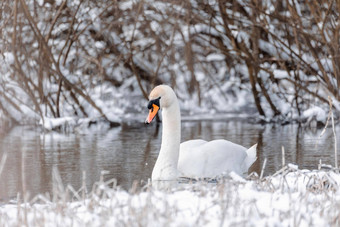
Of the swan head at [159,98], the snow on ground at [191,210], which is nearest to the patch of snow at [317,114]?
the swan head at [159,98]

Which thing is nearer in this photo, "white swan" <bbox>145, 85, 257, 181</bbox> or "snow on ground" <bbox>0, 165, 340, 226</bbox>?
"snow on ground" <bbox>0, 165, 340, 226</bbox>

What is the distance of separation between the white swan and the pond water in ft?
1.19

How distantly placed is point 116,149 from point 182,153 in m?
2.61

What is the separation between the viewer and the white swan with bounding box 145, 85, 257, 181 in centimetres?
666

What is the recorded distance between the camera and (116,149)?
9891mm

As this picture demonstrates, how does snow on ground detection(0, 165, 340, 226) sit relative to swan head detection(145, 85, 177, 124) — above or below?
below

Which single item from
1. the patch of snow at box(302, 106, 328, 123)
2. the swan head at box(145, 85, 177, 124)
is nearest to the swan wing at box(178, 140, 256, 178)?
the swan head at box(145, 85, 177, 124)

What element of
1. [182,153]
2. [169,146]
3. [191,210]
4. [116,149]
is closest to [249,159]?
[182,153]

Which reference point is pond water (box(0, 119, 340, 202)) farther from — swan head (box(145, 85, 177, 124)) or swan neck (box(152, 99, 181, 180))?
swan head (box(145, 85, 177, 124))

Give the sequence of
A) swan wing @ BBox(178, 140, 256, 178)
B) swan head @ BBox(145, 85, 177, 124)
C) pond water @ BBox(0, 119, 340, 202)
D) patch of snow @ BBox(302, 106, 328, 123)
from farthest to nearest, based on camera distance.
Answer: patch of snow @ BBox(302, 106, 328, 123) < pond water @ BBox(0, 119, 340, 202) < swan wing @ BBox(178, 140, 256, 178) < swan head @ BBox(145, 85, 177, 124)

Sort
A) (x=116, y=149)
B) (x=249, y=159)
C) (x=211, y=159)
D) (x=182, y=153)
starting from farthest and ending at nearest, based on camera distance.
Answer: (x=116, y=149) → (x=249, y=159) → (x=182, y=153) → (x=211, y=159)

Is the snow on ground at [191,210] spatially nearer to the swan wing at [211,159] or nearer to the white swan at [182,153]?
the white swan at [182,153]

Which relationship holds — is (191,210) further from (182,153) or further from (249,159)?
(249,159)

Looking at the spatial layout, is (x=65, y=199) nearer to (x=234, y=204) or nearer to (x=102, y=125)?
(x=234, y=204)
